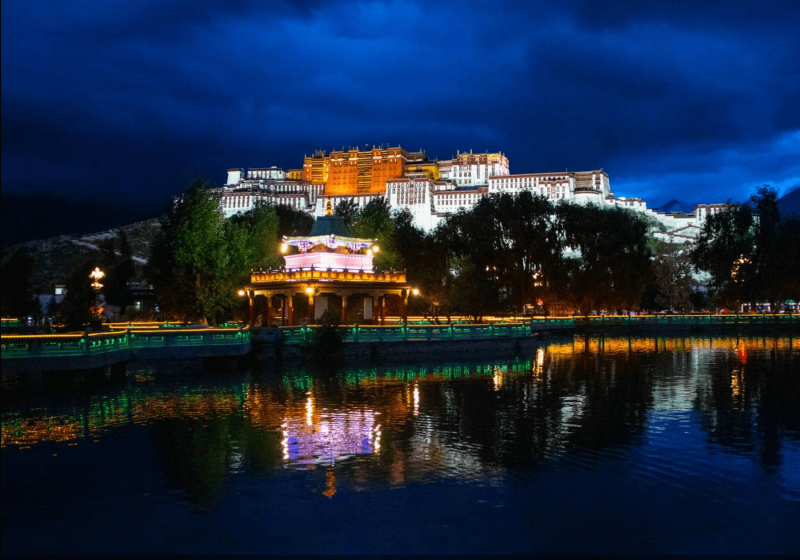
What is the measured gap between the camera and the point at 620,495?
13773 millimetres

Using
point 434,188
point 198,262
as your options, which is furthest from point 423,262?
point 434,188

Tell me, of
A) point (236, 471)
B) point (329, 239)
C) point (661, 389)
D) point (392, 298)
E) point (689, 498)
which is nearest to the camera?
point (689, 498)

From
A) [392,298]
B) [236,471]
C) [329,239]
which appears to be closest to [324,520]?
[236,471]

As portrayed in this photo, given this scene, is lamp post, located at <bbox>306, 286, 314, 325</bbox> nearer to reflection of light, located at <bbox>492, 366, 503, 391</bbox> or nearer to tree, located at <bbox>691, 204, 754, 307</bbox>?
reflection of light, located at <bbox>492, 366, 503, 391</bbox>

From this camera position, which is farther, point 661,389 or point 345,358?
point 345,358

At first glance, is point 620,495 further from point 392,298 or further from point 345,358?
point 392,298

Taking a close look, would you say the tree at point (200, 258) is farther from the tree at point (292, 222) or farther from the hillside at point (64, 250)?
the hillside at point (64, 250)

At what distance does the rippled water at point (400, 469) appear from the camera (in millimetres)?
11812

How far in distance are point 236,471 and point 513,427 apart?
8.35 m

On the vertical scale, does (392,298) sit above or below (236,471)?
above

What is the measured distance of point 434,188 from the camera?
580 feet

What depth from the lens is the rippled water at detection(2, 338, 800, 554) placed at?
465 inches

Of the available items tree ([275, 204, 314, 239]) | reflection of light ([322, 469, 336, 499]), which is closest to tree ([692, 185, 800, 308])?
tree ([275, 204, 314, 239])

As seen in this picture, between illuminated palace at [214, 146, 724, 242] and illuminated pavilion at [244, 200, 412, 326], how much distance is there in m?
101
